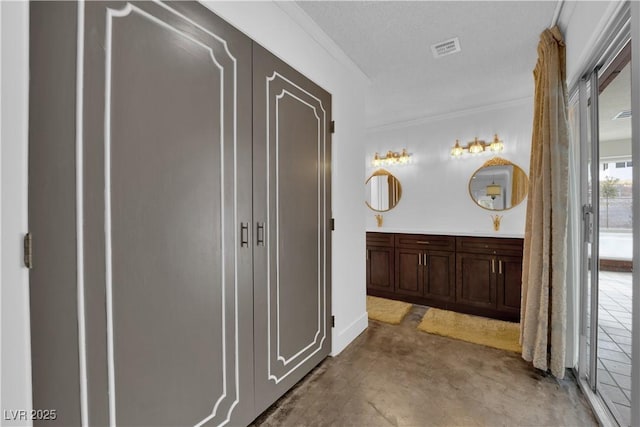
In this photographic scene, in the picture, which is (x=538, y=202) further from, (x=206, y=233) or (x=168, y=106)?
(x=168, y=106)

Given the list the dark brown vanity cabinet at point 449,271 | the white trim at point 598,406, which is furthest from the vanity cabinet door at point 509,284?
the white trim at point 598,406

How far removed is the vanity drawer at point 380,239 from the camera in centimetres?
369

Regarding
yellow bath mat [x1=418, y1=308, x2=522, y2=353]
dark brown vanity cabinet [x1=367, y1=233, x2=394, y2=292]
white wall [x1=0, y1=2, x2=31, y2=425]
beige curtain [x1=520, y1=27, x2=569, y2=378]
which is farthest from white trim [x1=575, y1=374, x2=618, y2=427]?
white wall [x1=0, y1=2, x2=31, y2=425]

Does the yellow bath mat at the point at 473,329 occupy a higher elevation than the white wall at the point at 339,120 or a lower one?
lower

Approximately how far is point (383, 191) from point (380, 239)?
3.06 ft

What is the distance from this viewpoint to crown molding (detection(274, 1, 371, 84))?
1.81 m

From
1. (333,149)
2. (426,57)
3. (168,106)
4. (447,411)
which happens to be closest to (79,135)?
(168,106)

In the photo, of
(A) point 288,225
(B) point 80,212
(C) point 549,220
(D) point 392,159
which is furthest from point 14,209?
(D) point 392,159

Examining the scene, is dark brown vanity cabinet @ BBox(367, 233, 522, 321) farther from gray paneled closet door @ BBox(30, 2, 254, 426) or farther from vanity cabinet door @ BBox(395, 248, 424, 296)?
gray paneled closet door @ BBox(30, 2, 254, 426)

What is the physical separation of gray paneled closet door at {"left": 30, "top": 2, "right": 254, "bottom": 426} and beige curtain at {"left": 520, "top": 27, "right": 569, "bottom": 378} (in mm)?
1962

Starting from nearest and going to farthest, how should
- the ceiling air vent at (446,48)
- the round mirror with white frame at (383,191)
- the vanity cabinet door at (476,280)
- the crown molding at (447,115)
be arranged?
the ceiling air vent at (446,48), the vanity cabinet door at (476,280), the crown molding at (447,115), the round mirror with white frame at (383,191)

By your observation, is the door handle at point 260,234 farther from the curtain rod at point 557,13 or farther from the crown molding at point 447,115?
the crown molding at point 447,115

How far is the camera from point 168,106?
47.2 inches

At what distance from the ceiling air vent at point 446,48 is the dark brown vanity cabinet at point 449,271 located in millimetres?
1898
